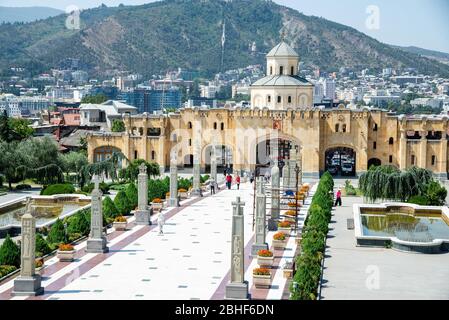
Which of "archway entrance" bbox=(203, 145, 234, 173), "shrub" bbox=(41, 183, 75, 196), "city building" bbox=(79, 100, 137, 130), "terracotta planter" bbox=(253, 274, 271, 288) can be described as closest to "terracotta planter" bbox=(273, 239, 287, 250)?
"terracotta planter" bbox=(253, 274, 271, 288)

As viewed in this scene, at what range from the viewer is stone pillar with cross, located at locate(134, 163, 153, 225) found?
1061 inches

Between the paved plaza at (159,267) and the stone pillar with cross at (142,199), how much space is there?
1.01 feet

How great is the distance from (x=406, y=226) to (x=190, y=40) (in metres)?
162

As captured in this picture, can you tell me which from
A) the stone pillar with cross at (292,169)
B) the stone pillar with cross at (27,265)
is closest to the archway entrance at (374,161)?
the stone pillar with cross at (292,169)

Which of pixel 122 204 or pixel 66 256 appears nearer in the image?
pixel 66 256

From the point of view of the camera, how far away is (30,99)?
138500mm

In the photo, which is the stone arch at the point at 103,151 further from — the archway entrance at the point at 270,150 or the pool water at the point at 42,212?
the pool water at the point at 42,212

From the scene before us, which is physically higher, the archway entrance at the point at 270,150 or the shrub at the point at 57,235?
the archway entrance at the point at 270,150

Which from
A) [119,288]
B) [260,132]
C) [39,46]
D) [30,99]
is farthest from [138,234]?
[39,46]

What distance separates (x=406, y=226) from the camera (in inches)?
A: 1103

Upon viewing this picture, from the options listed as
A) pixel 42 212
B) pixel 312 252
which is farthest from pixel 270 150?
pixel 312 252

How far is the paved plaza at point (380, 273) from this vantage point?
58.7 ft

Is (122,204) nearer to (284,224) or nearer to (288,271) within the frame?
(284,224)

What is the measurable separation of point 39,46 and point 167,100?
41.5 meters
